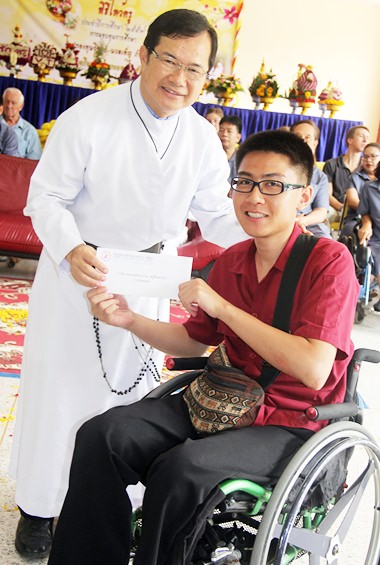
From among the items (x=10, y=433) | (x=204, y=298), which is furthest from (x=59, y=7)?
(x=204, y=298)

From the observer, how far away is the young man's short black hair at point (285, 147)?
1.61 m

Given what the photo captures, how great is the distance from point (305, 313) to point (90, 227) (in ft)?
2.06

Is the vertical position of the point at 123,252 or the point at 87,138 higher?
the point at 87,138

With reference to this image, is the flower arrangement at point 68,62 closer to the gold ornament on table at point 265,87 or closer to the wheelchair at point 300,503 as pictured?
the gold ornament on table at point 265,87

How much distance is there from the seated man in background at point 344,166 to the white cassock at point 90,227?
4685 millimetres

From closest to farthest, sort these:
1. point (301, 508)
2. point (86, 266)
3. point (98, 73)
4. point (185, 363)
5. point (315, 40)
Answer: point (301, 508)
point (86, 266)
point (185, 363)
point (98, 73)
point (315, 40)

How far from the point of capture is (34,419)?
1.89m

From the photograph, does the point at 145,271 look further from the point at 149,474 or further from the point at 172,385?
the point at 149,474

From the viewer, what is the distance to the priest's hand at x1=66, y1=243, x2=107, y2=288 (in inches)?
61.4

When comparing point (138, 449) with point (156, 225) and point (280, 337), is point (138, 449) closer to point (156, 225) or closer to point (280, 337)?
point (280, 337)

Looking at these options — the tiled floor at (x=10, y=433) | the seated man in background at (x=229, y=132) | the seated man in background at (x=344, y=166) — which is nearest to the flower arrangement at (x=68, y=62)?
the seated man in background at (x=229, y=132)

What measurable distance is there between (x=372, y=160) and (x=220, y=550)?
213 inches

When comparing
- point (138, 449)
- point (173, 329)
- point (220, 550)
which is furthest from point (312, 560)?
point (173, 329)

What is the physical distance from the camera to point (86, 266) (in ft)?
5.16
